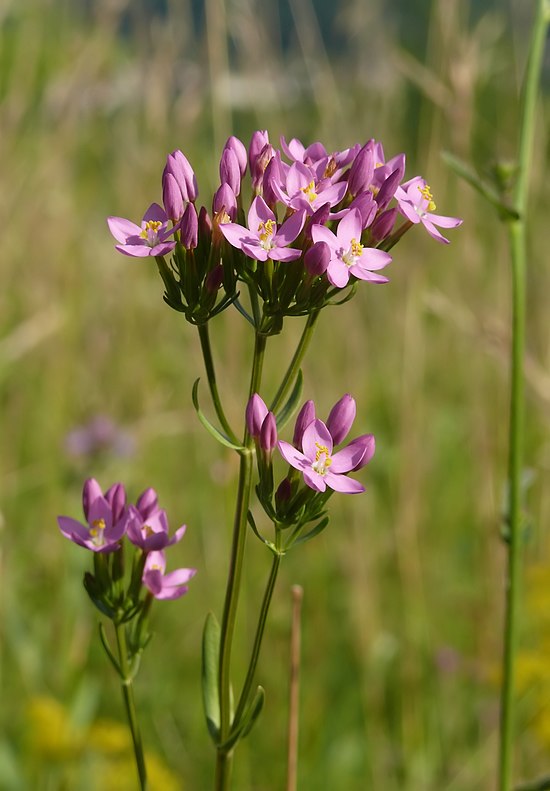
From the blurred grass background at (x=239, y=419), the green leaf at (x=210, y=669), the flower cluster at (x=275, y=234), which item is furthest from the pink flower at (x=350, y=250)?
the blurred grass background at (x=239, y=419)

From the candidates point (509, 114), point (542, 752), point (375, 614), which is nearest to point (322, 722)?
point (375, 614)

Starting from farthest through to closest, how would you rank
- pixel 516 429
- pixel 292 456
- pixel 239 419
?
pixel 239 419
pixel 516 429
pixel 292 456

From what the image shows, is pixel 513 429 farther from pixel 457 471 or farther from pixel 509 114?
pixel 457 471

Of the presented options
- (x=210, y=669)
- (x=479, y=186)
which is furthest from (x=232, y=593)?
(x=479, y=186)

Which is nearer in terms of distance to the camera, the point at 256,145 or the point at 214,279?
the point at 214,279

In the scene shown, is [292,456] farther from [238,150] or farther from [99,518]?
[238,150]

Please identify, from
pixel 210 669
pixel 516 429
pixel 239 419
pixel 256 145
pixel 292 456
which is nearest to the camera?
pixel 292 456

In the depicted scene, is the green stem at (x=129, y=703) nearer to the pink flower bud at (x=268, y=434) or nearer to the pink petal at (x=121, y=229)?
the pink flower bud at (x=268, y=434)
